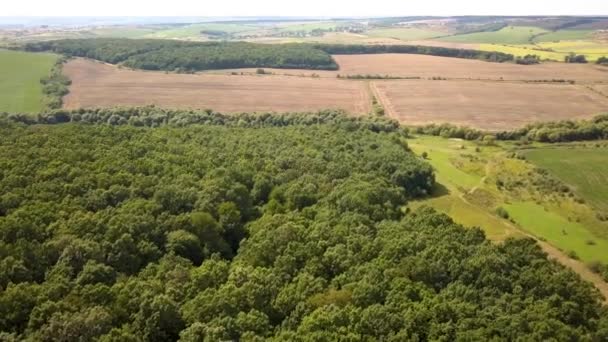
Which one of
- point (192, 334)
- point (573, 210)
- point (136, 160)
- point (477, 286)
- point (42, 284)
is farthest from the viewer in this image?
point (573, 210)

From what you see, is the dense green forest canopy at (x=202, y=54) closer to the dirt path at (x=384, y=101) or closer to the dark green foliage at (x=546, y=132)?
the dirt path at (x=384, y=101)

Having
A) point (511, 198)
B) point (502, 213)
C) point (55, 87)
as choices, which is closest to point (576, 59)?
point (511, 198)

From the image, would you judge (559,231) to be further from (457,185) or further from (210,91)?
(210,91)

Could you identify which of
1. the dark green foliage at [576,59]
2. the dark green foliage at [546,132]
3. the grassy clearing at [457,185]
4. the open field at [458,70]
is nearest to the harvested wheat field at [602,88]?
the open field at [458,70]

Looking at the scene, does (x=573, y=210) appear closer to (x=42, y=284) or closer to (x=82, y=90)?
(x=42, y=284)

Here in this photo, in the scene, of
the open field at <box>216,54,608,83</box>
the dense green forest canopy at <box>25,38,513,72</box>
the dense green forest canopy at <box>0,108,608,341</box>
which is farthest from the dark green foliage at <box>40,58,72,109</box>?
the dense green forest canopy at <box>0,108,608,341</box>

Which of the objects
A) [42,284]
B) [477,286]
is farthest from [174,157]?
[477,286]
